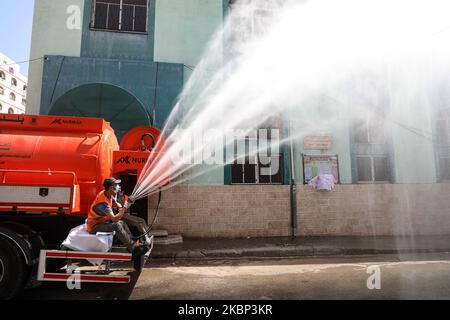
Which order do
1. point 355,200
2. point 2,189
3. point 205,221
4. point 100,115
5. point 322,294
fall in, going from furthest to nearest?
1. point 355,200
2. point 205,221
3. point 100,115
4. point 322,294
5. point 2,189

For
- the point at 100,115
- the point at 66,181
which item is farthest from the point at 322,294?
the point at 100,115

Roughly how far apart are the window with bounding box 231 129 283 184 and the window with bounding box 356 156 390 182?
2.96 m

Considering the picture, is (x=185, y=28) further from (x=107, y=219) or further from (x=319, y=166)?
(x=107, y=219)

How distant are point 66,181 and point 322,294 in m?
4.50

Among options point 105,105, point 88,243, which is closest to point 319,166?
point 105,105

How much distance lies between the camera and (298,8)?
9.71 m

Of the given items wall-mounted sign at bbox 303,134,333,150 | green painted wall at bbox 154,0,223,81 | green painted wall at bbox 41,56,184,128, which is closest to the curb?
wall-mounted sign at bbox 303,134,333,150

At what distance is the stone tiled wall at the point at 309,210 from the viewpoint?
31.7ft

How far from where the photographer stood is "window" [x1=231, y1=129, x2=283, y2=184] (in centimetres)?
1037

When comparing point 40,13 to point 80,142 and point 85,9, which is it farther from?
point 80,142

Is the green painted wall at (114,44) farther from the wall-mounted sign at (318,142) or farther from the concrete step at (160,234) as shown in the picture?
the wall-mounted sign at (318,142)

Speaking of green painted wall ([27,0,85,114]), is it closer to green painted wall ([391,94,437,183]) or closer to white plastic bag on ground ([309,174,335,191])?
white plastic bag on ground ([309,174,335,191])

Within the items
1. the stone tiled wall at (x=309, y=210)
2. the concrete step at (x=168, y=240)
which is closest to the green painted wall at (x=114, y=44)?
the stone tiled wall at (x=309, y=210)

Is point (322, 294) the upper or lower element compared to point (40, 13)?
lower
